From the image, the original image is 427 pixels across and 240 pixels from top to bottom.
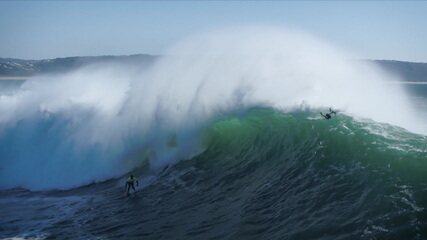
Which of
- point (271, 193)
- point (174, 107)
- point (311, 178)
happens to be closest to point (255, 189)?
point (271, 193)

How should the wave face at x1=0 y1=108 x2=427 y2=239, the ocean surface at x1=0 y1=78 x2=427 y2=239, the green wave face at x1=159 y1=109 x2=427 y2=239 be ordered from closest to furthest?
the green wave face at x1=159 y1=109 x2=427 y2=239
the wave face at x1=0 y1=108 x2=427 y2=239
the ocean surface at x1=0 y1=78 x2=427 y2=239

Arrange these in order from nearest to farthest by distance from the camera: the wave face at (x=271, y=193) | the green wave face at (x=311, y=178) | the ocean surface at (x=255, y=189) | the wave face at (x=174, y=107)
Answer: the green wave face at (x=311, y=178), the wave face at (x=271, y=193), the ocean surface at (x=255, y=189), the wave face at (x=174, y=107)

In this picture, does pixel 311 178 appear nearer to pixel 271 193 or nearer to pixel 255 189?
pixel 271 193

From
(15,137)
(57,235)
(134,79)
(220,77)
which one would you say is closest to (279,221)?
(57,235)

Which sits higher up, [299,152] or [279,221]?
[299,152]

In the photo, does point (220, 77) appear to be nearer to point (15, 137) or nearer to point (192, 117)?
point (192, 117)
